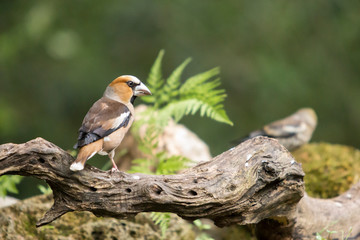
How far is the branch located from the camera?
3.12 m

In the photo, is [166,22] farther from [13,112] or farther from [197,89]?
[197,89]

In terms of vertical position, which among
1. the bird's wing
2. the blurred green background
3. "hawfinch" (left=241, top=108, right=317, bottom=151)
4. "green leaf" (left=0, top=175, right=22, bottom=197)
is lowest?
"green leaf" (left=0, top=175, right=22, bottom=197)

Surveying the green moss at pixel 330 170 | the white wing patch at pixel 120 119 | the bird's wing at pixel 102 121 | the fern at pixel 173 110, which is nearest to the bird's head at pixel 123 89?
the bird's wing at pixel 102 121

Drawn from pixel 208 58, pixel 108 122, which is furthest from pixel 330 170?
pixel 208 58

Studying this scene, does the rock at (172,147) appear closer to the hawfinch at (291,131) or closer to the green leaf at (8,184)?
the hawfinch at (291,131)

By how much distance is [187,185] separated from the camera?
11.0ft

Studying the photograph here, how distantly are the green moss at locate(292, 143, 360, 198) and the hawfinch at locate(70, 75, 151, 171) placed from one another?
2.68m

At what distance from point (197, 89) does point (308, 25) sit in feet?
18.6

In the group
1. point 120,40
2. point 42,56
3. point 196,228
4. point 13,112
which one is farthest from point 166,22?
point 196,228

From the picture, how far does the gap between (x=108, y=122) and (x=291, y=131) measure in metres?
4.00

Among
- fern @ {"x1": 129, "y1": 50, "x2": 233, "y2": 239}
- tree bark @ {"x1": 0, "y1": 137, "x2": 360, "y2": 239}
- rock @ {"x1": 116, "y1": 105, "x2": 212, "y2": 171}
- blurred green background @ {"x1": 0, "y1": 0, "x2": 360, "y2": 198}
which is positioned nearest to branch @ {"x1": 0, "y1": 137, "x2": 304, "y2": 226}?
tree bark @ {"x1": 0, "y1": 137, "x2": 360, "y2": 239}

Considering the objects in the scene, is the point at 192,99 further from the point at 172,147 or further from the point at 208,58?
the point at 208,58

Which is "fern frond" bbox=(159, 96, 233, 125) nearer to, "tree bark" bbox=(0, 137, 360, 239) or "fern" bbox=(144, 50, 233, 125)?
"fern" bbox=(144, 50, 233, 125)

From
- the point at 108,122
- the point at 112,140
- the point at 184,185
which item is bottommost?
the point at 184,185
